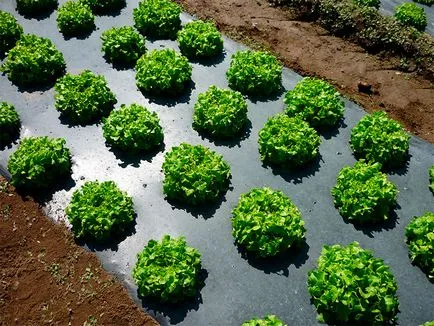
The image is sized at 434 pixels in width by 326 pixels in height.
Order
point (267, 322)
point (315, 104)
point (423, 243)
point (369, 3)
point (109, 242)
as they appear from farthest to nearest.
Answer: point (369, 3) < point (315, 104) < point (109, 242) < point (423, 243) < point (267, 322)

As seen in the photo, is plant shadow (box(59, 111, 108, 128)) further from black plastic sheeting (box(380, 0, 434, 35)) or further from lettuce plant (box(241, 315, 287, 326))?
black plastic sheeting (box(380, 0, 434, 35))

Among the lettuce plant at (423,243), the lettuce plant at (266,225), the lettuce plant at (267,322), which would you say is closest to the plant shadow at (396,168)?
the lettuce plant at (423,243)

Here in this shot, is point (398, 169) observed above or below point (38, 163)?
above

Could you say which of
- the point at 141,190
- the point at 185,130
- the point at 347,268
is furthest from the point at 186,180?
the point at 347,268

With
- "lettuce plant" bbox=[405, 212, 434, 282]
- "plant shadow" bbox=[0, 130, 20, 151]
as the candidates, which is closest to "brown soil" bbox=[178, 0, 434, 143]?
"lettuce plant" bbox=[405, 212, 434, 282]

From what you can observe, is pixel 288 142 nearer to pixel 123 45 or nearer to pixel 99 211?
pixel 99 211

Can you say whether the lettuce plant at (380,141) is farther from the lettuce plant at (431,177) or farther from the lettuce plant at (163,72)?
the lettuce plant at (163,72)

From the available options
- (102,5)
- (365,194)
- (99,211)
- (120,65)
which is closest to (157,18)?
(120,65)
